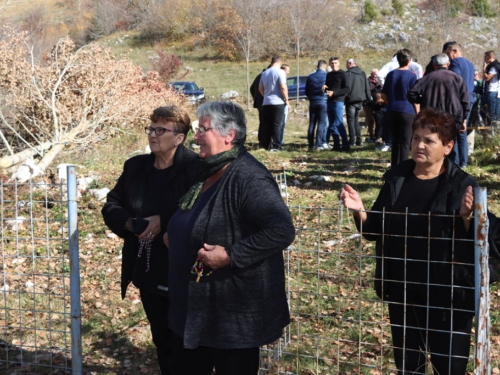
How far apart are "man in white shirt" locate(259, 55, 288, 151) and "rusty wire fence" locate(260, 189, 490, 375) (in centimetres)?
501

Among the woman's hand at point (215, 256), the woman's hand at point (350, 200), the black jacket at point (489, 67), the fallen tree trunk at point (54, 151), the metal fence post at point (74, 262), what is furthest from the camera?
the black jacket at point (489, 67)

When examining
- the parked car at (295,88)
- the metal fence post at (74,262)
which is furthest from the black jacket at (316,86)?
the parked car at (295,88)

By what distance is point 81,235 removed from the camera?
7.84 metres

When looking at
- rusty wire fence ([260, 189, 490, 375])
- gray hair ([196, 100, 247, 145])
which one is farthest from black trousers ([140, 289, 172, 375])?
gray hair ([196, 100, 247, 145])

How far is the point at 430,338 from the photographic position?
3098mm

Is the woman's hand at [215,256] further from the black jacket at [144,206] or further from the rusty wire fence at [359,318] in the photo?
the black jacket at [144,206]

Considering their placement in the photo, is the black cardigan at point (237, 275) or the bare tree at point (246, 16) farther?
the bare tree at point (246, 16)

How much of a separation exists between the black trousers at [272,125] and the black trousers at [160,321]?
29.9ft

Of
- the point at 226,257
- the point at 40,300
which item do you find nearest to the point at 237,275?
the point at 226,257

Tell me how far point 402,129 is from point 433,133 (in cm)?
576

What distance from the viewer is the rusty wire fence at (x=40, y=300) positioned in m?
3.88

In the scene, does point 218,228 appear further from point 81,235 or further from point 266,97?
point 266,97

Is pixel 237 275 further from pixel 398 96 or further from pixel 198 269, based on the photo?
pixel 398 96

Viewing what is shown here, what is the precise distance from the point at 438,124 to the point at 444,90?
5034 millimetres
